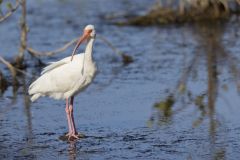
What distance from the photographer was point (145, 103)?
11.2 m

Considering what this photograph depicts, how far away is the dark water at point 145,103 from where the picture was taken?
28.3 ft

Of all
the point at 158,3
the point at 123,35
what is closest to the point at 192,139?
the point at 123,35

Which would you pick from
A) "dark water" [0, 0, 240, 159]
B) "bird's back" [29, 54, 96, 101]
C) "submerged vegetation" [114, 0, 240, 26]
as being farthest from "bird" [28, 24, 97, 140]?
"submerged vegetation" [114, 0, 240, 26]

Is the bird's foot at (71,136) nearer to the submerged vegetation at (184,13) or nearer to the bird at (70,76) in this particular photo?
the bird at (70,76)

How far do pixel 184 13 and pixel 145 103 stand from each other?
8.60 meters

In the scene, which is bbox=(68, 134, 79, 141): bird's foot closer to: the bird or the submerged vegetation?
the bird

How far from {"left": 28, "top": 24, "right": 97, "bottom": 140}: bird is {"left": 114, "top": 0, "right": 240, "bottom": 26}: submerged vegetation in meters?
9.55

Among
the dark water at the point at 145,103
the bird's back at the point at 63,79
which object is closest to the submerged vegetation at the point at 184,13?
the dark water at the point at 145,103

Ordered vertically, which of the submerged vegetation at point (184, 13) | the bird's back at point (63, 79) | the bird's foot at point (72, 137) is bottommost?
the bird's foot at point (72, 137)

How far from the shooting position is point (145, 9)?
2211 cm

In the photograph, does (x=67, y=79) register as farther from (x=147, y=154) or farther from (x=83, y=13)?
(x=83, y=13)

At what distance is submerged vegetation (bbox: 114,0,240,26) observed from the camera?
63.1ft

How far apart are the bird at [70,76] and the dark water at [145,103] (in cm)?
43

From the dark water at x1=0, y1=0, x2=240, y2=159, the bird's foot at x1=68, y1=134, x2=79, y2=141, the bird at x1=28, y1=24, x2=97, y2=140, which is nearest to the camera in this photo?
the dark water at x1=0, y1=0, x2=240, y2=159
